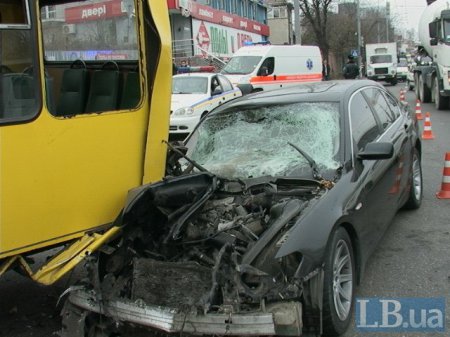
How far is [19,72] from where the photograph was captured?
3.52 meters

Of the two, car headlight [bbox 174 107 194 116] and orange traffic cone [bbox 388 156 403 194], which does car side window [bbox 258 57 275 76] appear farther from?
orange traffic cone [bbox 388 156 403 194]

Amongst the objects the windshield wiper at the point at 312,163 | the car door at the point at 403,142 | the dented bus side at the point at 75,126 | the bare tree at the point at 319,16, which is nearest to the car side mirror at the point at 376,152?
the windshield wiper at the point at 312,163

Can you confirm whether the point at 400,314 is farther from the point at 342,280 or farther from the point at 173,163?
the point at 173,163

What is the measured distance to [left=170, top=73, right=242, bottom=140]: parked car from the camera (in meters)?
13.3

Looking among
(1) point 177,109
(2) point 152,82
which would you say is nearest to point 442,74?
(1) point 177,109

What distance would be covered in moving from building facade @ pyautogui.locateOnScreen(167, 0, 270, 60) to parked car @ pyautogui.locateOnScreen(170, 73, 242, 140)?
48.5 feet

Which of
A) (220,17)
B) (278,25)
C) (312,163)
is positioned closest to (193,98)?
(312,163)

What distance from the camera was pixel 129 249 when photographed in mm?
3664

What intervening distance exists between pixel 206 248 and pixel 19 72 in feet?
5.40

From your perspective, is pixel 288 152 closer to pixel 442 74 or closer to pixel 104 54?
pixel 104 54

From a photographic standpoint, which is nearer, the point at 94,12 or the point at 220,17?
the point at 94,12

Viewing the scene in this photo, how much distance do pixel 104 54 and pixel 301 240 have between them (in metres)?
2.46

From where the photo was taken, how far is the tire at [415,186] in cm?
625

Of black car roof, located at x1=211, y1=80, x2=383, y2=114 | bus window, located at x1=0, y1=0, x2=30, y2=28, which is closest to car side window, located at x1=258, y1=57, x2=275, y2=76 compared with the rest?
black car roof, located at x1=211, y1=80, x2=383, y2=114
